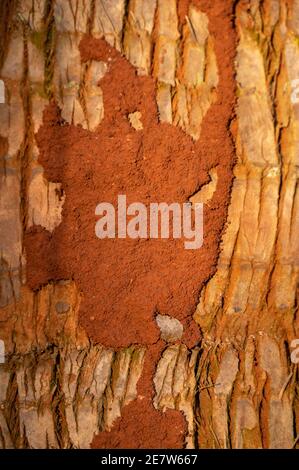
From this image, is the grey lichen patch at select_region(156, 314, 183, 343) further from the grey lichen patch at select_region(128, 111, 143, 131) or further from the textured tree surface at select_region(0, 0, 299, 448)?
the grey lichen patch at select_region(128, 111, 143, 131)

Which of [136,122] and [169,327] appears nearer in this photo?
[136,122]

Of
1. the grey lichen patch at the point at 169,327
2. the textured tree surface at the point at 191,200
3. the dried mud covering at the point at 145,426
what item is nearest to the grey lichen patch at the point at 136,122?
the textured tree surface at the point at 191,200

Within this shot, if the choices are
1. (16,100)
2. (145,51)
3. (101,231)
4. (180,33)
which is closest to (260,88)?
(180,33)

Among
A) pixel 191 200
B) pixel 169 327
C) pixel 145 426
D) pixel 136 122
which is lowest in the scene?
pixel 145 426

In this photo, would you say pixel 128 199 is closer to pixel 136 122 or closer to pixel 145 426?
pixel 136 122

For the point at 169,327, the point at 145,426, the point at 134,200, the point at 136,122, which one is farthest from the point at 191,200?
the point at 145,426
